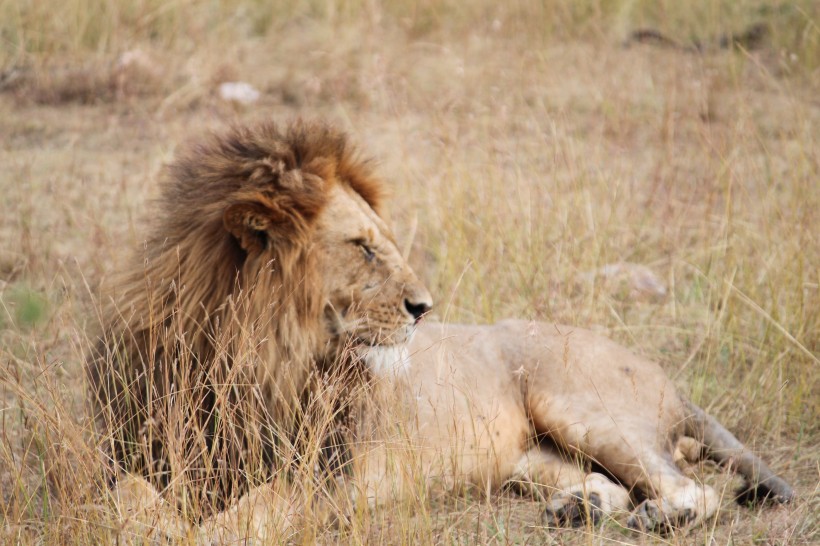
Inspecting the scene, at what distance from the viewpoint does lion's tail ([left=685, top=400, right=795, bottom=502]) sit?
3.17 metres

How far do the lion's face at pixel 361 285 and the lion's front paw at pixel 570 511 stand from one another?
24.8 inches

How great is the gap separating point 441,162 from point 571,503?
312 cm

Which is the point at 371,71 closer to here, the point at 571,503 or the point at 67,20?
the point at 67,20

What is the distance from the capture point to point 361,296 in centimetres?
308

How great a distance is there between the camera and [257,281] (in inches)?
116

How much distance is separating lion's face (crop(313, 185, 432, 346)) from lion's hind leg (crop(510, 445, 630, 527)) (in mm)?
582

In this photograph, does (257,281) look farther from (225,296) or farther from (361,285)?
(361,285)

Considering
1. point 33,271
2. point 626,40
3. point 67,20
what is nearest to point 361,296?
point 33,271

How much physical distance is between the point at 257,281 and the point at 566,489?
107cm

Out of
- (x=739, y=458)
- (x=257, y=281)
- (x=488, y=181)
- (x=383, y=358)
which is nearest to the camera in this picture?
(x=257, y=281)

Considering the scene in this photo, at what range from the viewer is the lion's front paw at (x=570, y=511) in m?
3.04

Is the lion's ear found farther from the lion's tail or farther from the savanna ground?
the lion's tail

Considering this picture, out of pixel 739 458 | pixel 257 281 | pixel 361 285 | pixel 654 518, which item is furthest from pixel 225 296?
pixel 739 458

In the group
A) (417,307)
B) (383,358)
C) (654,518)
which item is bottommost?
(654,518)
